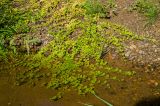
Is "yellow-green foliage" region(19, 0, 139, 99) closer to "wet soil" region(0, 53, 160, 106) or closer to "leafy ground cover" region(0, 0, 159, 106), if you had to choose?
"leafy ground cover" region(0, 0, 159, 106)

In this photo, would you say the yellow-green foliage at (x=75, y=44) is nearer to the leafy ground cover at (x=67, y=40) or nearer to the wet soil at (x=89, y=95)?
the leafy ground cover at (x=67, y=40)

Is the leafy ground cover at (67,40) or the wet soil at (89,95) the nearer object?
the wet soil at (89,95)

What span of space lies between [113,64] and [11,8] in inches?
102

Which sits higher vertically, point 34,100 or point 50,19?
point 50,19

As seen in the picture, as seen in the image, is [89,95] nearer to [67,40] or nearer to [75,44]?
[75,44]

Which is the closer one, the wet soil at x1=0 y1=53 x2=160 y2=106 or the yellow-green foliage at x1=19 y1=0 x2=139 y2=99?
the wet soil at x1=0 y1=53 x2=160 y2=106

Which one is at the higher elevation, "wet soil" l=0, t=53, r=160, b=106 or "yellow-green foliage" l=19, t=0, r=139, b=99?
"yellow-green foliage" l=19, t=0, r=139, b=99

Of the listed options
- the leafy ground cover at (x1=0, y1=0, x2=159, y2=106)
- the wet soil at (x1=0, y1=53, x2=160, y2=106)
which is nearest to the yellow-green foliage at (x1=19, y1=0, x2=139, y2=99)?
the leafy ground cover at (x1=0, y1=0, x2=159, y2=106)

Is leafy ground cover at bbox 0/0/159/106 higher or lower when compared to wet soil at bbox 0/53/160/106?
higher

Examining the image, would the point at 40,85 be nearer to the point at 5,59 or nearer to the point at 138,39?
the point at 5,59

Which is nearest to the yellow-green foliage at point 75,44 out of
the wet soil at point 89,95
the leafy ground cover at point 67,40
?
the leafy ground cover at point 67,40

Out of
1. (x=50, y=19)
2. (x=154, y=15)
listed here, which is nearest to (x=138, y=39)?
(x=154, y=15)

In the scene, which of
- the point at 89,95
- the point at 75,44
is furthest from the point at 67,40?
the point at 89,95

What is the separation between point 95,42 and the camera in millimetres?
6363
